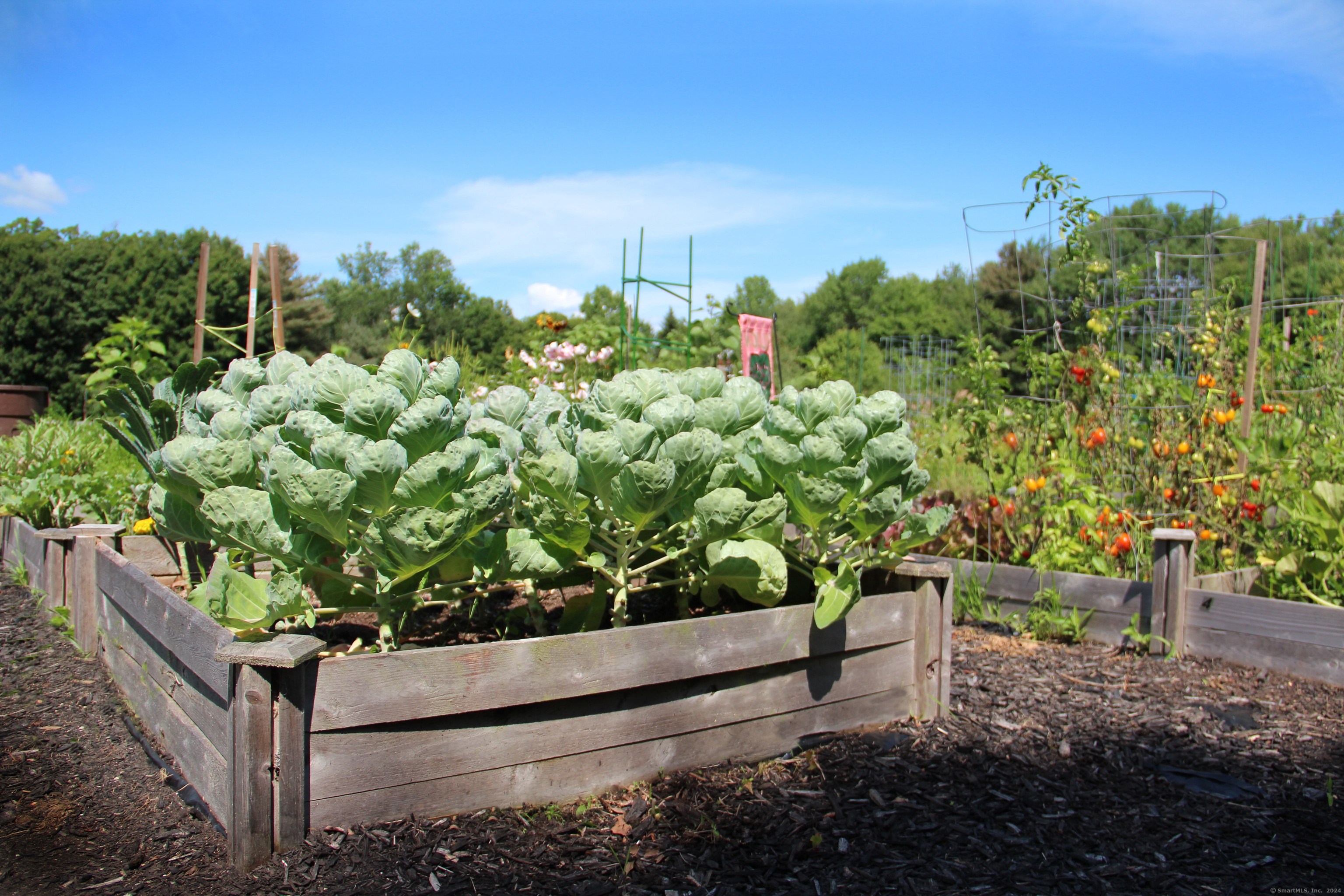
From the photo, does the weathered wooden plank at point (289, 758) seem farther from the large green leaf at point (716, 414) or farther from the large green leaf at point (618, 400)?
the large green leaf at point (716, 414)

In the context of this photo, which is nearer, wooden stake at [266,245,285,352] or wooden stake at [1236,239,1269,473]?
wooden stake at [266,245,285,352]

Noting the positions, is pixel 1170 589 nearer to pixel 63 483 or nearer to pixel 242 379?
pixel 242 379

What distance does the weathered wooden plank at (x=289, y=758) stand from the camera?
1.43 m

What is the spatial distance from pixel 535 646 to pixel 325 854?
49cm

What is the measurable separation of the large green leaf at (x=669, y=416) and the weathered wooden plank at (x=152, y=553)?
2075 mm

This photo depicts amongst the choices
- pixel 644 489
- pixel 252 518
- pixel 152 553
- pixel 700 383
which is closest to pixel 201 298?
pixel 152 553

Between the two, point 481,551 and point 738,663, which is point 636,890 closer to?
point 738,663

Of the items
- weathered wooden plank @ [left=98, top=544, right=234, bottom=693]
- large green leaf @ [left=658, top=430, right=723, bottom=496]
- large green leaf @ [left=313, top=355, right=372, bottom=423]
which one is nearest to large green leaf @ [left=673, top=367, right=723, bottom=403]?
large green leaf @ [left=658, top=430, right=723, bottom=496]

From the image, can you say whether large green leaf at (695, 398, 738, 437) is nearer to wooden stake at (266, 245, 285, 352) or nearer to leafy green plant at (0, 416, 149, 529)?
wooden stake at (266, 245, 285, 352)

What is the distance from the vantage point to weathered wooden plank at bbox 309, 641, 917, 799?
1.51 m

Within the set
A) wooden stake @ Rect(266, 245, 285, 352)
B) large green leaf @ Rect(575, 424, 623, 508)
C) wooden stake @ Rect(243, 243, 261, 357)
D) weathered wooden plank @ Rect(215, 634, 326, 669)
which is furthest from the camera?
wooden stake @ Rect(266, 245, 285, 352)

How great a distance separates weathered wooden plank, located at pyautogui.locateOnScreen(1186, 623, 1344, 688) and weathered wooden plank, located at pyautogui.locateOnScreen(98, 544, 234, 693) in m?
3.14

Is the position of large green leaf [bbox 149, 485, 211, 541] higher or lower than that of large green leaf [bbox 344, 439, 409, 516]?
lower

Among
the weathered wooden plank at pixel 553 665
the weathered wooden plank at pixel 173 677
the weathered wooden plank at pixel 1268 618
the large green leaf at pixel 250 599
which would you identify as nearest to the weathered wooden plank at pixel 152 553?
the weathered wooden plank at pixel 173 677
